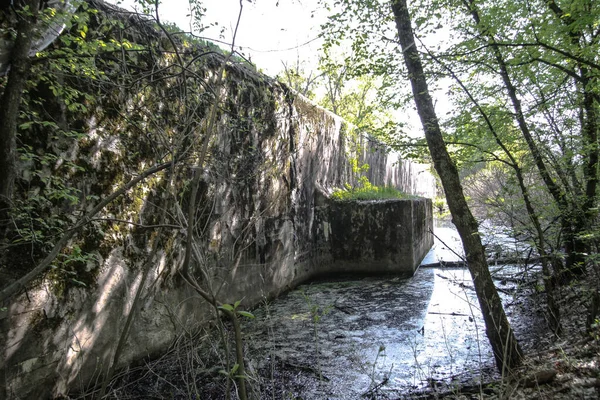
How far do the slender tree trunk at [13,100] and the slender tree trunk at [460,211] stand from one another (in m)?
2.67

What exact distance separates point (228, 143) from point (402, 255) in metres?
3.72

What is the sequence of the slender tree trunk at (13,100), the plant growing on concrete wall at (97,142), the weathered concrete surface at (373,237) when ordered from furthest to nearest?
the weathered concrete surface at (373,237) → the plant growing on concrete wall at (97,142) → the slender tree trunk at (13,100)

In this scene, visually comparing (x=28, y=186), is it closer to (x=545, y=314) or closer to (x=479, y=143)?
(x=479, y=143)

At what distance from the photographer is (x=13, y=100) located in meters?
2.03

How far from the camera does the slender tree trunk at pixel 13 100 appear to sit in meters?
2.01

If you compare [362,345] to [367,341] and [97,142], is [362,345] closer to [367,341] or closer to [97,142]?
[367,341]

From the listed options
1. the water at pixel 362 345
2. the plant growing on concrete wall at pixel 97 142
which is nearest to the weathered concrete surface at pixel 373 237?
the water at pixel 362 345

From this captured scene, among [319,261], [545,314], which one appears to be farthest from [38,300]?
[319,261]

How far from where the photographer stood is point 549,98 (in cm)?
391

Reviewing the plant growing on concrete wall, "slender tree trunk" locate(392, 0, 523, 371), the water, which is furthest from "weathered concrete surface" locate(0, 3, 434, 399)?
"slender tree trunk" locate(392, 0, 523, 371)

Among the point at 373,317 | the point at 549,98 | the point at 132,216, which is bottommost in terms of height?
the point at 373,317

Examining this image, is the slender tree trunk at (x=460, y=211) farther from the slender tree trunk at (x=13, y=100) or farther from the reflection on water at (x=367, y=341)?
the slender tree trunk at (x=13, y=100)

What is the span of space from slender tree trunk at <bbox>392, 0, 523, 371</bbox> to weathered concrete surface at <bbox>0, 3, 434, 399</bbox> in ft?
4.90

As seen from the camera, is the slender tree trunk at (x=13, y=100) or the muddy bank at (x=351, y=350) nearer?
the slender tree trunk at (x=13, y=100)
